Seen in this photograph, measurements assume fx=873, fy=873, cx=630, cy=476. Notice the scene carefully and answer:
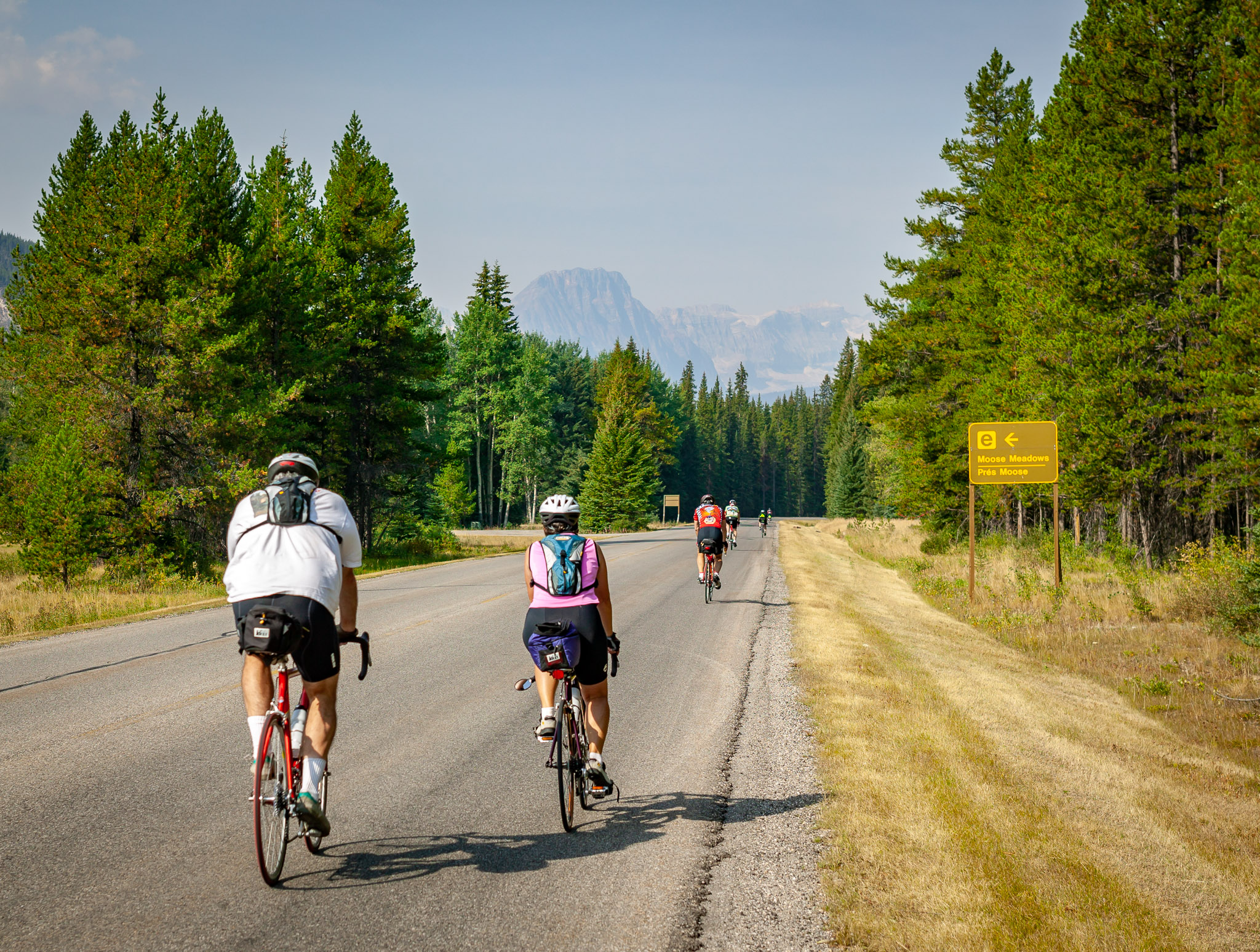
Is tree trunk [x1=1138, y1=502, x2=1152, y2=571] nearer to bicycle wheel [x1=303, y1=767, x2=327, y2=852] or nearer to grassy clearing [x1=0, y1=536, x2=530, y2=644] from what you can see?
grassy clearing [x1=0, y1=536, x2=530, y2=644]

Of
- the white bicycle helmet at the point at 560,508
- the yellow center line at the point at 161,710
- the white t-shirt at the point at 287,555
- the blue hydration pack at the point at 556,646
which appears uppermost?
the white bicycle helmet at the point at 560,508

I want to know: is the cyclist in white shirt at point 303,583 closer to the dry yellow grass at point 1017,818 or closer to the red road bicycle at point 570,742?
the red road bicycle at point 570,742

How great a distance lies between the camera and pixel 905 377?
3975 cm

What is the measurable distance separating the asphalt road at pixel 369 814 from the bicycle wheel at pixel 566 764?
0.14 metres

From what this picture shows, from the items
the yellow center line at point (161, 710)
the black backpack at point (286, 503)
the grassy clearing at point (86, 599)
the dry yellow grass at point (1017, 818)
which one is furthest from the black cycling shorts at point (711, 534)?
the black backpack at point (286, 503)

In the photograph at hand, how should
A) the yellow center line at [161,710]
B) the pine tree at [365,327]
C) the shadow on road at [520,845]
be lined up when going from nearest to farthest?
the shadow on road at [520,845] → the yellow center line at [161,710] → the pine tree at [365,327]

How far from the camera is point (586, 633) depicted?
17.8 feet

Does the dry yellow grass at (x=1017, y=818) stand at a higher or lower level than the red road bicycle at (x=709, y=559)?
lower

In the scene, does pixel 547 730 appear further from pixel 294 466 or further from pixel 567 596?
pixel 294 466

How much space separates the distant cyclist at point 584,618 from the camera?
5449 mm

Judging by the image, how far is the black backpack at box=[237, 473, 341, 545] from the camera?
14.7 feet

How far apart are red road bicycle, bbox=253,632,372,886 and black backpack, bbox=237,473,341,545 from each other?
69cm

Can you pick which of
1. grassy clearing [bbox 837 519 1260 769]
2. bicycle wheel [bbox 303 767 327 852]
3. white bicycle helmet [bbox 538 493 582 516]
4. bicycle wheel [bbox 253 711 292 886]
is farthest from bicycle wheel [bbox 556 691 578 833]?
grassy clearing [bbox 837 519 1260 769]

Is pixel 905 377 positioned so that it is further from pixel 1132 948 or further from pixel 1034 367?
pixel 1132 948
